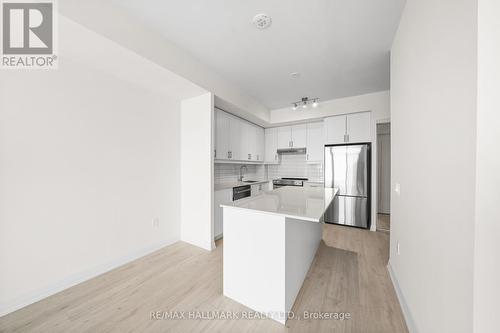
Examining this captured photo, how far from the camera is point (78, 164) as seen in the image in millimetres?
1898

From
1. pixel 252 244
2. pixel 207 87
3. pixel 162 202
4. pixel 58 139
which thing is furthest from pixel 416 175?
pixel 58 139

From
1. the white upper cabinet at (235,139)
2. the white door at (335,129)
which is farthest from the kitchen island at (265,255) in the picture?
the white door at (335,129)

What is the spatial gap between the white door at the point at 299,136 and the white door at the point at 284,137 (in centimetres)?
10

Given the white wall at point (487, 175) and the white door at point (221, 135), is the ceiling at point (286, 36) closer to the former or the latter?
the white door at point (221, 135)

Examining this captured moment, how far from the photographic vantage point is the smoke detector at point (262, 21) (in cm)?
168

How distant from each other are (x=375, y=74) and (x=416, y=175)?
2.19m

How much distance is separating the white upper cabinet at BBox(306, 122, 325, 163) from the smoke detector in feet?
9.15

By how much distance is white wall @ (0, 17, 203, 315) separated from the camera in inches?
60.3

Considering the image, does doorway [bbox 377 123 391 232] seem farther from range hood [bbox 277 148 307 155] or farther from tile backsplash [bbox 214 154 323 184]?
range hood [bbox 277 148 307 155]

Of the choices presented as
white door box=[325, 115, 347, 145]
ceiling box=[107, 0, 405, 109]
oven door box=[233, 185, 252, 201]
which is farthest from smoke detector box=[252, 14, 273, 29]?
white door box=[325, 115, 347, 145]

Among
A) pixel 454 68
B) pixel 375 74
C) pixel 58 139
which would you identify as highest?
pixel 375 74

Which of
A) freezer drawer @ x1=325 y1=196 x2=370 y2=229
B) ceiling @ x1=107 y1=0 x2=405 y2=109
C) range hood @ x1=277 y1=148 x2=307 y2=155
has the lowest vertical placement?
freezer drawer @ x1=325 y1=196 x2=370 y2=229

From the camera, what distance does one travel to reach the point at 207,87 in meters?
2.55

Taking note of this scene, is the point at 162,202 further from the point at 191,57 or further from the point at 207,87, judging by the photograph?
the point at 191,57
